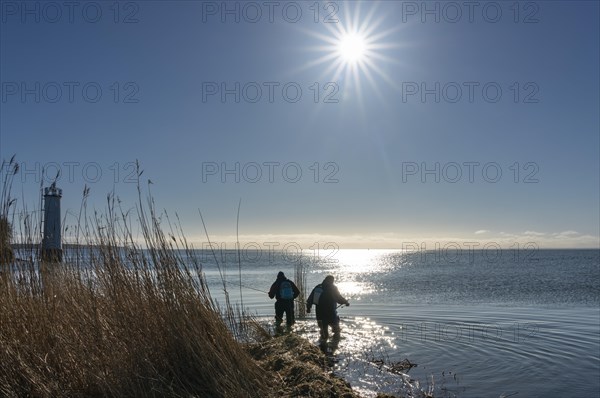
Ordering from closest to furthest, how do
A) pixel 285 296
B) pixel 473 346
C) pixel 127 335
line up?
pixel 127 335
pixel 473 346
pixel 285 296

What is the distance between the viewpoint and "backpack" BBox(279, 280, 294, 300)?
1547 centimetres

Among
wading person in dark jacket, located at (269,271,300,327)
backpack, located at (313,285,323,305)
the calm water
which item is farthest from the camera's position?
wading person in dark jacket, located at (269,271,300,327)

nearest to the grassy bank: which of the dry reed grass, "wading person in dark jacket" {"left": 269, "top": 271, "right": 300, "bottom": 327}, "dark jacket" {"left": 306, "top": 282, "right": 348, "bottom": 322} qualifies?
the dry reed grass

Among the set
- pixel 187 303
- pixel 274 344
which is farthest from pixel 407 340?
pixel 187 303

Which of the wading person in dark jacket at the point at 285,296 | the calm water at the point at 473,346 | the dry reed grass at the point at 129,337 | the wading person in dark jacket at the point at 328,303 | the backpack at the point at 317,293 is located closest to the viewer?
the dry reed grass at the point at 129,337

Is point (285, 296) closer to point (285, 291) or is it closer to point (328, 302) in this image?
point (285, 291)

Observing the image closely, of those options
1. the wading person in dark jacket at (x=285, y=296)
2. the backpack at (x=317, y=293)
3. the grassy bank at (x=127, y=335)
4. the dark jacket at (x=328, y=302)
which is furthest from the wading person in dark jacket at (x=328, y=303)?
the grassy bank at (x=127, y=335)

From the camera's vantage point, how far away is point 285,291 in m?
15.5

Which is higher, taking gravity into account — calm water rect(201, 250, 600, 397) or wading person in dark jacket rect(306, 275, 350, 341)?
wading person in dark jacket rect(306, 275, 350, 341)

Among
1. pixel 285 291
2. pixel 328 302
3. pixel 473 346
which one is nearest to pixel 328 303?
pixel 328 302

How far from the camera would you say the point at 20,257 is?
6.95 meters

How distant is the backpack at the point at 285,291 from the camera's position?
15.5 meters

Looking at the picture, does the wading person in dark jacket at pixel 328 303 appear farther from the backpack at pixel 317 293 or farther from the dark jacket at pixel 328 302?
the backpack at pixel 317 293

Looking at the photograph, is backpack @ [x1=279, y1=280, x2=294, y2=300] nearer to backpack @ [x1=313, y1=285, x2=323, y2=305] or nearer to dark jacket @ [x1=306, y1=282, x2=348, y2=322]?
backpack @ [x1=313, y1=285, x2=323, y2=305]
